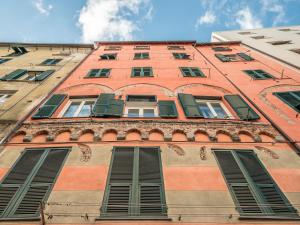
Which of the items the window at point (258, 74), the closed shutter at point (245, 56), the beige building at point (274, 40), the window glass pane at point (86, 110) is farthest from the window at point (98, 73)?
the beige building at point (274, 40)

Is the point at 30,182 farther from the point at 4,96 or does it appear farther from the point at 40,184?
the point at 4,96

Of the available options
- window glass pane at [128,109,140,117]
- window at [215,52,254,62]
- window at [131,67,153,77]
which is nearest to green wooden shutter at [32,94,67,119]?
window glass pane at [128,109,140,117]

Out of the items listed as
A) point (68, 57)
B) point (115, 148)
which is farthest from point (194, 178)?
point (68, 57)

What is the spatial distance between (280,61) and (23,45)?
61.6 ft

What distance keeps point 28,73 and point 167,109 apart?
26.8 ft

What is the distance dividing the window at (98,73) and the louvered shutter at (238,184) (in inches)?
292

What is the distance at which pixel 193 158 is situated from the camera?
6.29 m

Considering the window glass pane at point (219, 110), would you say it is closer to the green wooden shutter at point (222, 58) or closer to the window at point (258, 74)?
the window at point (258, 74)

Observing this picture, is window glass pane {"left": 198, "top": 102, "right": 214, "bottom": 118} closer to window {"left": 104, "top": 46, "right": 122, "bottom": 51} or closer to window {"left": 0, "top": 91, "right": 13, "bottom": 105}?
window {"left": 0, "top": 91, "right": 13, "bottom": 105}

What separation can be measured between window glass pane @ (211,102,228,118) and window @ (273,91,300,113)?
8.05 feet

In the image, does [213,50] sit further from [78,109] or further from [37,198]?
[37,198]

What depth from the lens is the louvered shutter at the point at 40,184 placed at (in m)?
4.80

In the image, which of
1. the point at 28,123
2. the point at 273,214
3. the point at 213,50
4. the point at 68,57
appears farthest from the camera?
the point at 213,50

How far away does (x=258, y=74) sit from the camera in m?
12.1
